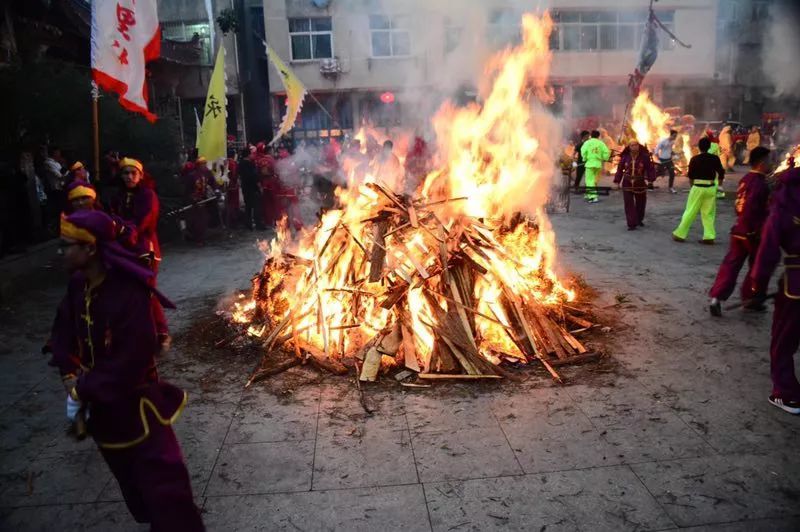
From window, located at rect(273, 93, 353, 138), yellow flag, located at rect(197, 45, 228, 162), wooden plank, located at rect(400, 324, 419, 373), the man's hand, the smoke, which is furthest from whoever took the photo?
the smoke

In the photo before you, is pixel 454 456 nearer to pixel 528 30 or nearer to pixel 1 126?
pixel 528 30

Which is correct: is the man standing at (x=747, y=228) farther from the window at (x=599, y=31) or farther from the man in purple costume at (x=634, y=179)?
the window at (x=599, y=31)

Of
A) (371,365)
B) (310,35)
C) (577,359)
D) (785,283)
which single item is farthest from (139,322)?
(310,35)

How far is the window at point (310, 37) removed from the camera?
1081 inches

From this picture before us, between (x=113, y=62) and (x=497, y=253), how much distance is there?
478cm

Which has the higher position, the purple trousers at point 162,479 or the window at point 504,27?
the window at point 504,27

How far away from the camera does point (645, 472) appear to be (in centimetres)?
349

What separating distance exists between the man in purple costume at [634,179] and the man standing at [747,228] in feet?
16.5

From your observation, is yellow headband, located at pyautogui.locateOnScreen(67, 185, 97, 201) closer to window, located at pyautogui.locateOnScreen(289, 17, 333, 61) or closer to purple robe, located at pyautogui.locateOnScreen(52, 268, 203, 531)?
purple robe, located at pyautogui.locateOnScreen(52, 268, 203, 531)

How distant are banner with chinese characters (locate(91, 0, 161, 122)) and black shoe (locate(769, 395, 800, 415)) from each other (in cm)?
663

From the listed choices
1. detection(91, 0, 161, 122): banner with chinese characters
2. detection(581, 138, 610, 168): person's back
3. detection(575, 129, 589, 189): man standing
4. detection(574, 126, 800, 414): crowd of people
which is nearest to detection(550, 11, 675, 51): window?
detection(575, 129, 589, 189): man standing

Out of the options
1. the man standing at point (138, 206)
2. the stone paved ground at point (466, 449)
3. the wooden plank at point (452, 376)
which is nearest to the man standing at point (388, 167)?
the man standing at point (138, 206)

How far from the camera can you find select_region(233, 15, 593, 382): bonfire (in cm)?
511

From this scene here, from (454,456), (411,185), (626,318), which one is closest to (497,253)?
(626,318)
